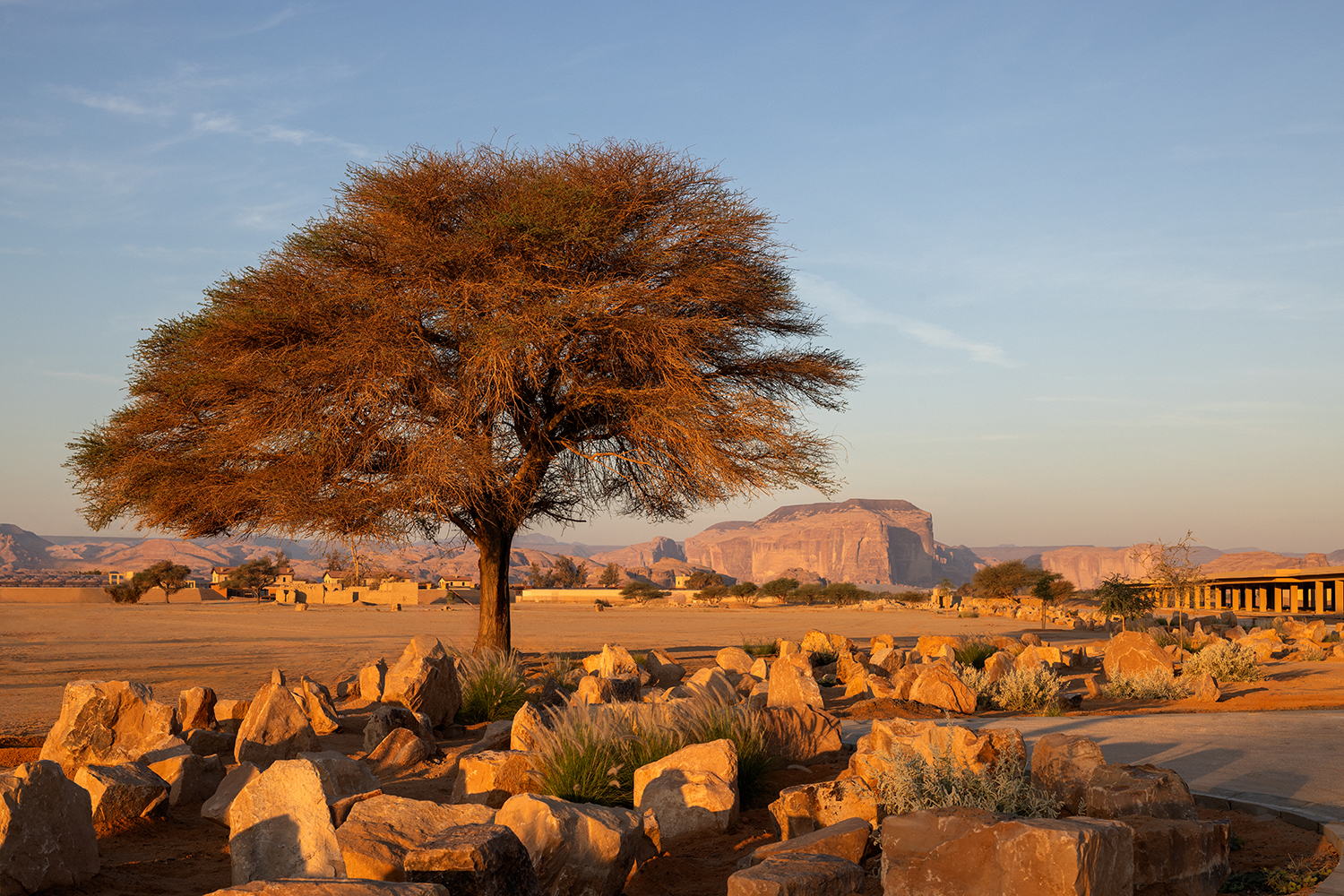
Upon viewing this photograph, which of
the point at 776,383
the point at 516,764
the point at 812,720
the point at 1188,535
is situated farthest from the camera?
the point at 1188,535

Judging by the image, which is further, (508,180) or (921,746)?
→ (508,180)

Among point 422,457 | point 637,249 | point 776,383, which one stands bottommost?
point 422,457

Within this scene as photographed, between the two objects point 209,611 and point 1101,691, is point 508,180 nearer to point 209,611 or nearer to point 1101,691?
point 1101,691

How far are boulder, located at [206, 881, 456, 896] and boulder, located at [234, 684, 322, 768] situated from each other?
4.88m

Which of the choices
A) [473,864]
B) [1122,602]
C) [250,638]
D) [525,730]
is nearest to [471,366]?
[525,730]

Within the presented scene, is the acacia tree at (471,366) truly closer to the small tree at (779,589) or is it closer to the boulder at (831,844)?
the boulder at (831,844)

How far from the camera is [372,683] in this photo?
1234 cm

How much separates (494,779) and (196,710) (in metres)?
4.85

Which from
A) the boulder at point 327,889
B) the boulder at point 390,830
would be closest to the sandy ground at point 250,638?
the boulder at point 390,830

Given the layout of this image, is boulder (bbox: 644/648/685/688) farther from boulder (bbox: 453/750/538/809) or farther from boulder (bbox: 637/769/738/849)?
boulder (bbox: 637/769/738/849)

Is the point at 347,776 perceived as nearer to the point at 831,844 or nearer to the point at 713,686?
the point at 831,844

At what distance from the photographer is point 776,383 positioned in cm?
1723

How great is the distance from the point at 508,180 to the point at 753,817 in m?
11.9

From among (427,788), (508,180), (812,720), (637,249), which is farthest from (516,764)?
(508,180)
